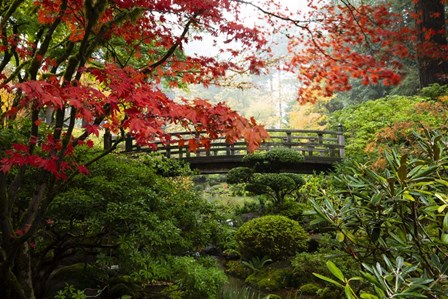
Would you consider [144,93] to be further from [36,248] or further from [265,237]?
[265,237]

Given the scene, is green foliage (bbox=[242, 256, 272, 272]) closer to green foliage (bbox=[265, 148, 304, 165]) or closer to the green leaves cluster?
the green leaves cluster

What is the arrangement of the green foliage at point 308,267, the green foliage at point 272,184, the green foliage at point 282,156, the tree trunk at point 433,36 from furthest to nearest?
the green foliage at point 282,156, the green foliage at point 272,184, the tree trunk at point 433,36, the green foliage at point 308,267

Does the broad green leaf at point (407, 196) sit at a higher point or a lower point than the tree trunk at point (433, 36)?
lower

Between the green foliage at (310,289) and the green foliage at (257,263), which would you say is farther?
the green foliage at (257,263)

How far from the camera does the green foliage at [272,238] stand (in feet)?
25.5

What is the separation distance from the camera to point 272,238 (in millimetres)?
7695

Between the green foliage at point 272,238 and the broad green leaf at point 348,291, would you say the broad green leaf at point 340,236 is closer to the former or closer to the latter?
the broad green leaf at point 348,291

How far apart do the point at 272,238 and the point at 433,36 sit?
24.7ft

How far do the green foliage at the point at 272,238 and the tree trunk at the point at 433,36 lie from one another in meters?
6.47

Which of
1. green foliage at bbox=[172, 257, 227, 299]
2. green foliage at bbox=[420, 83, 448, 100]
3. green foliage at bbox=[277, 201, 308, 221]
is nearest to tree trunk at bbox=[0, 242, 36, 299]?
green foliage at bbox=[172, 257, 227, 299]

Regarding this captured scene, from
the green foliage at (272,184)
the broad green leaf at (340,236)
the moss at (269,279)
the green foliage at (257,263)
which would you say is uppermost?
the broad green leaf at (340,236)

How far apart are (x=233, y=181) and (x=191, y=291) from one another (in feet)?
25.3

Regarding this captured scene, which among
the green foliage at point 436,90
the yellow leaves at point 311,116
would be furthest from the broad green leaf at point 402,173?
the yellow leaves at point 311,116

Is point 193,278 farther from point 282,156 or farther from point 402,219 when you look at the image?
point 282,156
